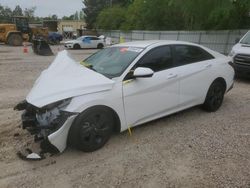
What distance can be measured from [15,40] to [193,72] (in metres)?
22.5

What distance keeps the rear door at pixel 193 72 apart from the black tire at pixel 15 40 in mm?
22033

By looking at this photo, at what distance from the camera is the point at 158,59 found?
4.57m

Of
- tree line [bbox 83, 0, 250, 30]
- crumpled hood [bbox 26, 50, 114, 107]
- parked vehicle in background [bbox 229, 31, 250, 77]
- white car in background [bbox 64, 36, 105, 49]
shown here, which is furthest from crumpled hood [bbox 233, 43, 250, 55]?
white car in background [bbox 64, 36, 105, 49]

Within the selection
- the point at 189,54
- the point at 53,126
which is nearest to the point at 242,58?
the point at 189,54

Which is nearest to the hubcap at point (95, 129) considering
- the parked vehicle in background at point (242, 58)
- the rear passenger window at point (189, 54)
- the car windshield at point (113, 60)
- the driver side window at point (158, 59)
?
the car windshield at point (113, 60)

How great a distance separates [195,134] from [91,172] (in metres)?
1.99

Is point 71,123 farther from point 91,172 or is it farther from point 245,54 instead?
point 245,54

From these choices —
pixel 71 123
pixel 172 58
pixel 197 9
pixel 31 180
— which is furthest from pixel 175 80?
pixel 197 9

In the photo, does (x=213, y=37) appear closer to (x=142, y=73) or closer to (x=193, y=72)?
(x=193, y=72)

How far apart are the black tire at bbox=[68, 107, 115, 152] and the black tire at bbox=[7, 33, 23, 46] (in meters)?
22.7

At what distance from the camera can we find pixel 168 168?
3500mm

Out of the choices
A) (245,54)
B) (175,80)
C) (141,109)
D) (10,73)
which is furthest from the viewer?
(10,73)

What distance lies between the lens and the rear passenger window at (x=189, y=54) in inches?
192

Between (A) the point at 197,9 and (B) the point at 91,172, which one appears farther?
(A) the point at 197,9
